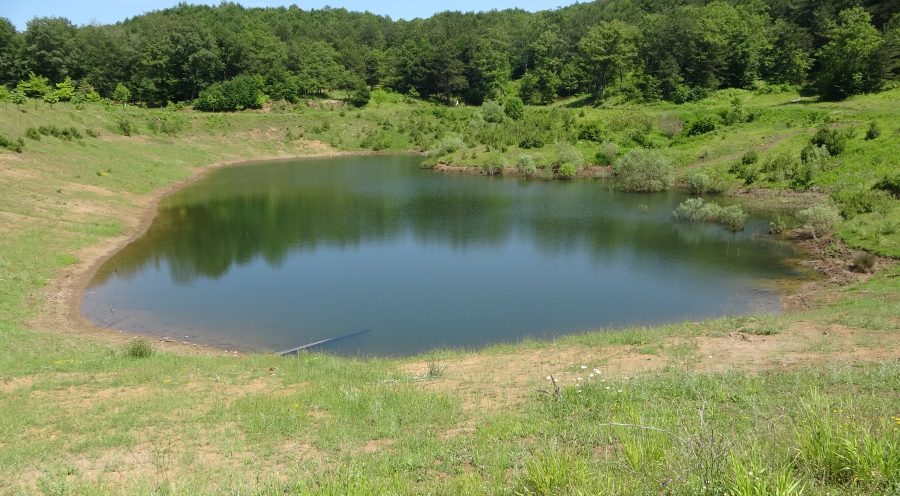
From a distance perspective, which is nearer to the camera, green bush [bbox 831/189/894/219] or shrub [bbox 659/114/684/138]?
green bush [bbox 831/189/894/219]

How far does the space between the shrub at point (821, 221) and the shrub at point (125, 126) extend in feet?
198

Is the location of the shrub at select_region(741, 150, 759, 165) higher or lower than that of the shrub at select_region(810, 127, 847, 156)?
lower

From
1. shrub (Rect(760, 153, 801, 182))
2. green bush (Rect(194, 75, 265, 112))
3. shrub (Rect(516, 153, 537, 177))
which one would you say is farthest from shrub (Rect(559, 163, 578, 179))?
green bush (Rect(194, 75, 265, 112))

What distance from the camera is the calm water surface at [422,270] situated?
71.4 ft

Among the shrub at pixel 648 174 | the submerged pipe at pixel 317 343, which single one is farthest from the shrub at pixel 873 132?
the submerged pipe at pixel 317 343

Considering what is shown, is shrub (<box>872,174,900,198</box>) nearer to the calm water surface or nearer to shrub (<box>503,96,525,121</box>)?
the calm water surface

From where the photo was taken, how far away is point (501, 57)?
99.6 m

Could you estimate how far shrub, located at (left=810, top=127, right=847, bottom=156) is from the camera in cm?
4296

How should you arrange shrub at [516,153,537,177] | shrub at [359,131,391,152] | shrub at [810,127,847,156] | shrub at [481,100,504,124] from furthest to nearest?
1. shrub at [359,131,391,152]
2. shrub at [481,100,504,124]
3. shrub at [516,153,537,177]
4. shrub at [810,127,847,156]

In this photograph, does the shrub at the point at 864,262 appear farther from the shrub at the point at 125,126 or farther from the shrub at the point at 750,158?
the shrub at the point at 125,126

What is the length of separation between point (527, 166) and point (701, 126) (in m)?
17.1

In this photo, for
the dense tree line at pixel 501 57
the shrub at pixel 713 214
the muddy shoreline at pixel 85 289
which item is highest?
the dense tree line at pixel 501 57

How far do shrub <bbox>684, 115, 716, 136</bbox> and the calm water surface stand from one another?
15482 mm


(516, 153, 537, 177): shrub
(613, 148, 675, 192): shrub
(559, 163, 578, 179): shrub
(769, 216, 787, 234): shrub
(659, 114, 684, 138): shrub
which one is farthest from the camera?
(659, 114, 684, 138): shrub
